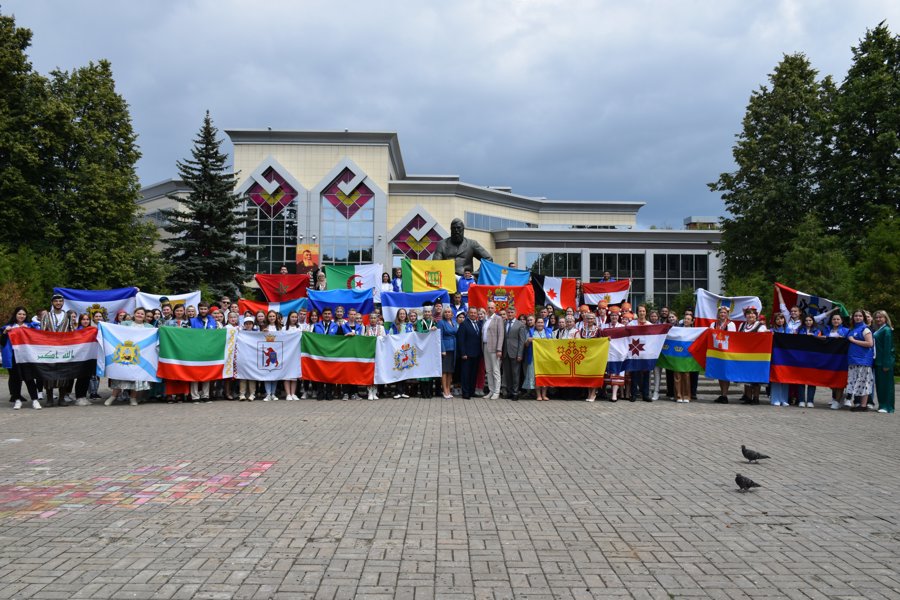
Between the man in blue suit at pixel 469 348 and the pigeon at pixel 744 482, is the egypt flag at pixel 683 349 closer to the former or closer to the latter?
the man in blue suit at pixel 469 348

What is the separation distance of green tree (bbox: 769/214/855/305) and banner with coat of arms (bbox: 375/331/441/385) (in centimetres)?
2156

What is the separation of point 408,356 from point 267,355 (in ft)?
10.7

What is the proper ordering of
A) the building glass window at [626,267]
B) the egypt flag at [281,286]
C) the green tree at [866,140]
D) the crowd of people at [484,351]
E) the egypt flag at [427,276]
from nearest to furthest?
1. the crowd of people at [484,351]
2. the egypt flag at [427,276]
3. the egypt flag at [281,286]
4. the green tree at [866,140]
5. the building glass window at [626,267]

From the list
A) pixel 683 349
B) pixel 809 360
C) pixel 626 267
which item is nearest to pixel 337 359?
pixel 683 349

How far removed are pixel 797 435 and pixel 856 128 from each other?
97.7 feet

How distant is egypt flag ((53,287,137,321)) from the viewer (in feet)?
52.0

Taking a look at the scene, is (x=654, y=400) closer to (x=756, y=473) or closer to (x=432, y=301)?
(x=432, y=301)

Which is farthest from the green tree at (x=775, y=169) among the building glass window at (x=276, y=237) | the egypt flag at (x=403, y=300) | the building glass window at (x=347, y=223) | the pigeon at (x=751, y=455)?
the building glass window at (x=276, y=237)

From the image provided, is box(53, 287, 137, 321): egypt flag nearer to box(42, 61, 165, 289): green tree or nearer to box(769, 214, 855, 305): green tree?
box(42, 61, 165, 289): green tree

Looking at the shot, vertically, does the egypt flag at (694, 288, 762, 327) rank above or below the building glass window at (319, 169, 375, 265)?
below

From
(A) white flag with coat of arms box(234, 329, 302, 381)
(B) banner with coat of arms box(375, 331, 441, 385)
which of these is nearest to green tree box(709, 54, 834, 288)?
(B) banner with coat of arms box(375, 331, 441, 385)

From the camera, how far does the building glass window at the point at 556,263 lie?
214 ft

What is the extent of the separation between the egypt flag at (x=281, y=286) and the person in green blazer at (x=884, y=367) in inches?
594

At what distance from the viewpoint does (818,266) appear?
30.6 metres
